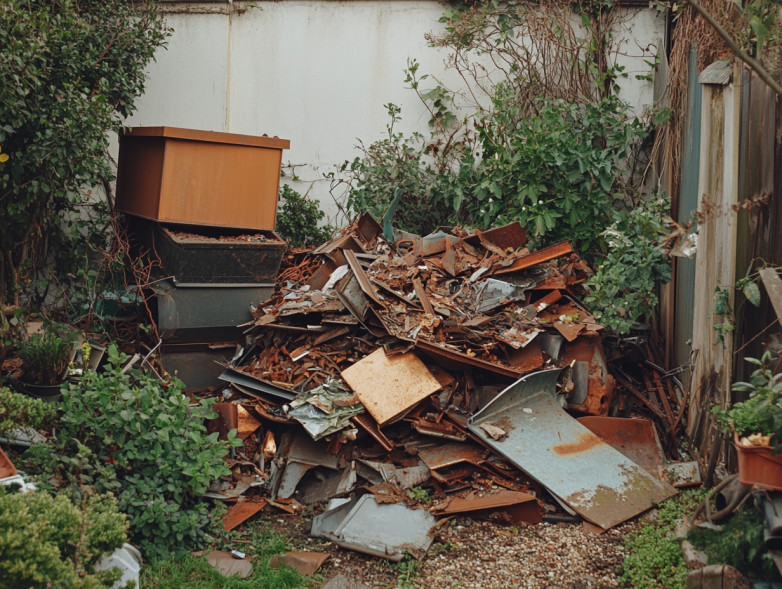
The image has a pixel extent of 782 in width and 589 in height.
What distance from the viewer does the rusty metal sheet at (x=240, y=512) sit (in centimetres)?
501

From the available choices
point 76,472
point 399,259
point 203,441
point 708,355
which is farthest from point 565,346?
point 76,472

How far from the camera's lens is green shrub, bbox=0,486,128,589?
9.94 ft

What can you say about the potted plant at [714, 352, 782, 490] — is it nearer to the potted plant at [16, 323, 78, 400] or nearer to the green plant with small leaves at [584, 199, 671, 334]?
the green plant with small leaves at [584, 199, 671, 334]

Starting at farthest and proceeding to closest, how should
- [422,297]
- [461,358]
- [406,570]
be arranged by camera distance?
1. [422,297]
2. [461,358]
3. [406,570]

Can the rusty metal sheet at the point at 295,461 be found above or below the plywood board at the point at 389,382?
below

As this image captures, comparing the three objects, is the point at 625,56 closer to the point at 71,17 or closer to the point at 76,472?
the point at 71,17

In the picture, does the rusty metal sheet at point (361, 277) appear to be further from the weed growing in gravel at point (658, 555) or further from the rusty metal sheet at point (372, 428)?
the weed growing in gravel at point (658, 555)

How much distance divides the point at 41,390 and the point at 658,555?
4.18 meters

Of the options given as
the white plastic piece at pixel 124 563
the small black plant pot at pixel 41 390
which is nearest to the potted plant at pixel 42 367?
the small black plant pot at pixel 41 390

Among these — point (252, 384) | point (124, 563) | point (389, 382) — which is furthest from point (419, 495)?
point (124, 563)

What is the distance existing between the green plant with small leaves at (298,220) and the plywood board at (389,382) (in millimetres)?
3310

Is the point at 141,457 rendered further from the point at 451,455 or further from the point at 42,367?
the point at 451,455

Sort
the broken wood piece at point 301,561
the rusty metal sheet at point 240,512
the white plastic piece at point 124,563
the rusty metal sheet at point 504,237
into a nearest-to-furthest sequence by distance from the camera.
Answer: the white plastic piece at point 124,563 < the broken wood piece at point 301,561 < the rusty metal sheet at point 240,512 < the rusty metal sheet at point 504,237

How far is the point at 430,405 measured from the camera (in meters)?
5.77
